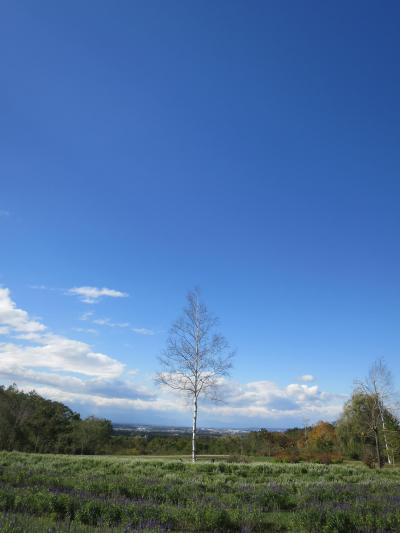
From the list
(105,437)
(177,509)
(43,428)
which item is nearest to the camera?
(177,509)

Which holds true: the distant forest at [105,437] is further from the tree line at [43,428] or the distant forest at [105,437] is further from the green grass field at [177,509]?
the green grass field at [177,509]

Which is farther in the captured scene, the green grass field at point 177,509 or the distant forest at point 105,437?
the distant forest at point 105,437

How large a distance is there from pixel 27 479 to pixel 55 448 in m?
50.1

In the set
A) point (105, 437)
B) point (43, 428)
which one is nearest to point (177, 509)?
point (43, 428)

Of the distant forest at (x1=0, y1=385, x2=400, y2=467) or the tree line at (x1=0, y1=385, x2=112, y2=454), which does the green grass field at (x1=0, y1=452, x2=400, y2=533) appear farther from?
the tree line at (x1=0, y1=385, x2=112, y2=454)

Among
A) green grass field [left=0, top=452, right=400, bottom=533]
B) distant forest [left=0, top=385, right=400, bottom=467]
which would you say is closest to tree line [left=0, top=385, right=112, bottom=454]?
distant forest [left=0, top=385, right=400, bottom=467]

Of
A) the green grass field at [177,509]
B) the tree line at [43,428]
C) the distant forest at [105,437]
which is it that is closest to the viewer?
the green grass field at [177,509]

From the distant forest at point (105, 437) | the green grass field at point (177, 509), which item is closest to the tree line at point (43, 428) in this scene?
the distant forest at point (105, 437)

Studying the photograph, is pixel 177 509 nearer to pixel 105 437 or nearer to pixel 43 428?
pixel 43 428

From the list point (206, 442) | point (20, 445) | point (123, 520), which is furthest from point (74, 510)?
point (206, 442)

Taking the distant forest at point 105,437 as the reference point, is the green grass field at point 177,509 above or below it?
below

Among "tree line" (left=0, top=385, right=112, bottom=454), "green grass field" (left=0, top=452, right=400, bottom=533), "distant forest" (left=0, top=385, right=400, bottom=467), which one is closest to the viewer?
"green grass field" (left=0, top=452, right=400, bottom=533)

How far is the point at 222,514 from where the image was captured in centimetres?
909

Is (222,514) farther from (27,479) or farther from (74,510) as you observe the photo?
(27,479)
